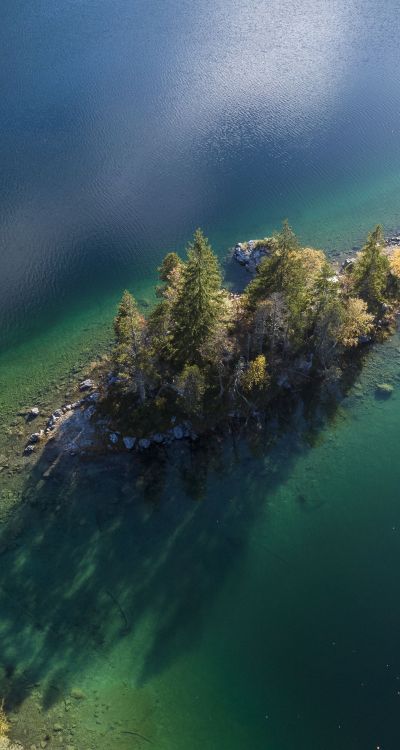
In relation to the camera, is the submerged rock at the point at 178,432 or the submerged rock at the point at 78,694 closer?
the submerged rock at the point at 78,694

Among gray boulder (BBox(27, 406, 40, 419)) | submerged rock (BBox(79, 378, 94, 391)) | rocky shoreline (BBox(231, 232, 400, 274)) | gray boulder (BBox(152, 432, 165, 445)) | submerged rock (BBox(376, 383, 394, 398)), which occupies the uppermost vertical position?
rocky shoreline (BBox(231, 232, 400, 274))

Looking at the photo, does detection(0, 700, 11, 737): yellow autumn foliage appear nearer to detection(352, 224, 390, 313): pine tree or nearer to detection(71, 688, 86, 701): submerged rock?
detection(71, 688, 86, 701): submerged rock

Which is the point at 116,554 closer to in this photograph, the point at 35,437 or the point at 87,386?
the point at 35,437

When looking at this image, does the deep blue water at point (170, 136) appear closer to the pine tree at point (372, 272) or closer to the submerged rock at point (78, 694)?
the pine tree at point (372, 272)

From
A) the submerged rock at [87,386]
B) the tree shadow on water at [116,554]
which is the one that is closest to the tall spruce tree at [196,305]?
the tree shadow on water at [116,554]

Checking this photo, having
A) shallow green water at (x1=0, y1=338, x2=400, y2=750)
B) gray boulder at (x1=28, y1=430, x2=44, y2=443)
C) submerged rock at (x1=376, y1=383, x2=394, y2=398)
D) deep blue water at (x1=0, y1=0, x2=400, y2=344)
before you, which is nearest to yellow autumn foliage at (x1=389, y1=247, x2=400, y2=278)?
deep blue water at (x1=0, y1=0, x2=400, y2=344)
